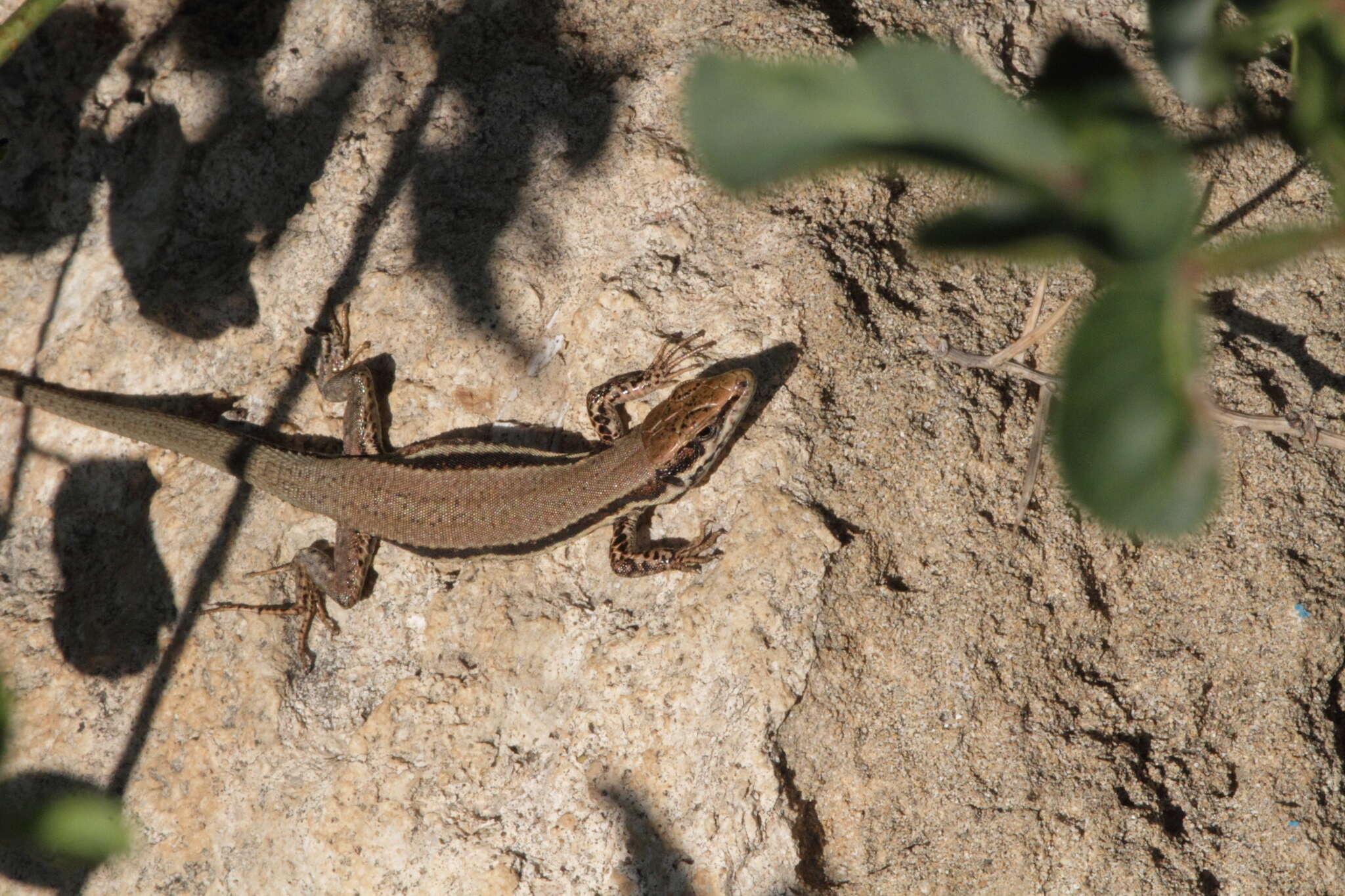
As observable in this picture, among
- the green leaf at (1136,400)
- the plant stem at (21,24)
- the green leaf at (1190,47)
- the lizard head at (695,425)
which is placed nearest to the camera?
the green leaf at (1136,400)

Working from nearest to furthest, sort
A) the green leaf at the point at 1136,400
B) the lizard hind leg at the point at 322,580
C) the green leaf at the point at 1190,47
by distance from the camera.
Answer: the green leaf at the point at 1136,400 < the green leaf at the point at 1190,47 < the lizard hind leg at the point at 322,580

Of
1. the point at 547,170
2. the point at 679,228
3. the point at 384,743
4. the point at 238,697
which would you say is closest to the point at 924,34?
the point at 679,228

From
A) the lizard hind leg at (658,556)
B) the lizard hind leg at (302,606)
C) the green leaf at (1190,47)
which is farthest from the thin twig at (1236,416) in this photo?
the lizard hind leg at (302,606)

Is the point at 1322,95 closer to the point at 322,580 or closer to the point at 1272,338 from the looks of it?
the point at 1272,338

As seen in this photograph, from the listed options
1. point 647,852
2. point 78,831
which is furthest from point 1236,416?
point 78,831

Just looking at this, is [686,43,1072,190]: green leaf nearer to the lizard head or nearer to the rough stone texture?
the rough stone texture

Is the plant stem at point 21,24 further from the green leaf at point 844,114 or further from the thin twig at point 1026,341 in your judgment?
the thin twig at point 1026,341

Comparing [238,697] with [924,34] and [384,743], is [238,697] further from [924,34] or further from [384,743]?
[924,34]
